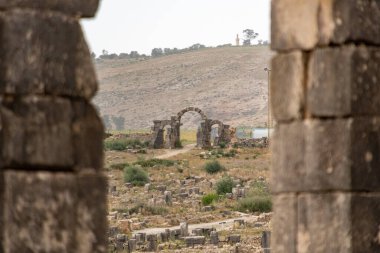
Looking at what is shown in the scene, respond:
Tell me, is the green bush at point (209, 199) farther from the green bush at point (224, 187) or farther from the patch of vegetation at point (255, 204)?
the green bush at point (224, 187)

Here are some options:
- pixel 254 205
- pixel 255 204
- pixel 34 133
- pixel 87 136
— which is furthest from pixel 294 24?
pixel 255 204

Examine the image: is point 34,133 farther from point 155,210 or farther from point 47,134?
point 155,210

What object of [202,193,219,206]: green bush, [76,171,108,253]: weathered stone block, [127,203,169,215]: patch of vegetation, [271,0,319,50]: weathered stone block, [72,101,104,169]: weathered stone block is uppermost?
[271,0,319,50]: weathered stone block

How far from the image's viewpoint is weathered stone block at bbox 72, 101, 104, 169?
895 centimetres

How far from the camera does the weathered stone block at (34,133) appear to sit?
8.70m

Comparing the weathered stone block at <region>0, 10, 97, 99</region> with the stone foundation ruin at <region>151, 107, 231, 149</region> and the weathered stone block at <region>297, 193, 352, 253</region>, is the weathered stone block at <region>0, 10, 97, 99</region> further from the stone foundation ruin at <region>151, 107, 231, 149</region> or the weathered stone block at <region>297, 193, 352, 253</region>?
the stone foundation ruin at <region>151, 107, 231, 149</region>

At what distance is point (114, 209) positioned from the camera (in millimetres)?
38625

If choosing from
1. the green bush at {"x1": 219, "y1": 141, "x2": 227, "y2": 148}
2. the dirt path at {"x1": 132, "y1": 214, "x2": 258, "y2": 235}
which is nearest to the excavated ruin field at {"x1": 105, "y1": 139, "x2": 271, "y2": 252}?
the dirt path at {"x1": 132, "y1": 214, "x2": 258, "y2": 235}

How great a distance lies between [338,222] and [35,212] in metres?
3.52

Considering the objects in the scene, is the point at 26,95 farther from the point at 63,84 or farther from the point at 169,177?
the point at 169,177

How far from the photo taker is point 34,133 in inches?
344

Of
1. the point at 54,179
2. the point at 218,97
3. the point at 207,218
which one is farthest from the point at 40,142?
the point at 218,97

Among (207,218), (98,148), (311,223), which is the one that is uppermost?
(98,148)

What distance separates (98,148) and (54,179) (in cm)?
50
